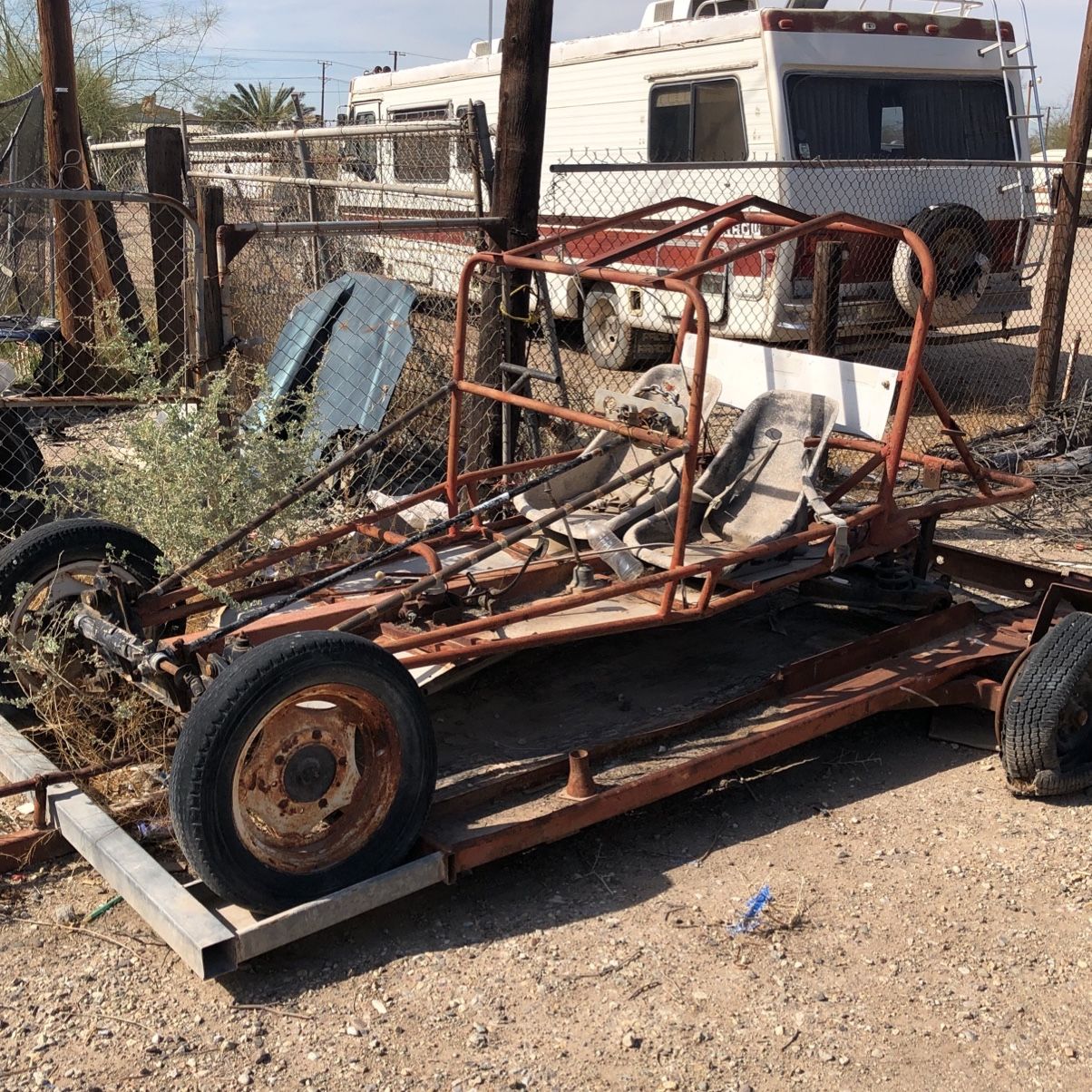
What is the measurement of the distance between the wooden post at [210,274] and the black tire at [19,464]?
1245mm

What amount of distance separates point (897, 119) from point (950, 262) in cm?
129

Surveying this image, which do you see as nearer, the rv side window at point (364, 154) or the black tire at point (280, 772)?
the black tire at point (280, 772)

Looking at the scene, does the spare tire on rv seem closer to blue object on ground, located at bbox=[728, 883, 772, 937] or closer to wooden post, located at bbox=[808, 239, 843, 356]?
wooden post, located at bbox=[808, 239, 843, 356]

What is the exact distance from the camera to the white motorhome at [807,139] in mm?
9234

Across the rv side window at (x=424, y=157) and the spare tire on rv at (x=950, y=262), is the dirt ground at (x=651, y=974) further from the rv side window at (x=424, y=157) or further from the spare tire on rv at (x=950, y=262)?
the rv side window at (x=424, y=157)

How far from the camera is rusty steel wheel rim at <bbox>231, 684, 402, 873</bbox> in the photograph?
3188 mm

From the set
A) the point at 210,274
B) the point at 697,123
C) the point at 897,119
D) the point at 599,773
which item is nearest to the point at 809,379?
the point at 599,773

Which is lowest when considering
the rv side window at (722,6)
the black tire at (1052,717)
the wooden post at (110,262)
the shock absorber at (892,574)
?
the black tire at (1052,717)

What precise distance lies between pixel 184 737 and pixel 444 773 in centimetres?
110

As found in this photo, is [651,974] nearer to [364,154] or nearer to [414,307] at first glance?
[414,307]

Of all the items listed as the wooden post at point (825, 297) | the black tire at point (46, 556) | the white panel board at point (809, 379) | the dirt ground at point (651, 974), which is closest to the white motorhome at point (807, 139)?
the wooden post at point (825, 297)

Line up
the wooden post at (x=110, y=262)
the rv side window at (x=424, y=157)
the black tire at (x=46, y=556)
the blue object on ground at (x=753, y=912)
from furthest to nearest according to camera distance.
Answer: the rv side window at (x=424, y=157)
the wooden post at (x=110, y=262)
the black tire at (x=46, y=556)
the blue object on ground at (x=753, y=912)

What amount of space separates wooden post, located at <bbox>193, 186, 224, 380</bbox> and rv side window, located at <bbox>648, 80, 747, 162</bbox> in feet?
17.3

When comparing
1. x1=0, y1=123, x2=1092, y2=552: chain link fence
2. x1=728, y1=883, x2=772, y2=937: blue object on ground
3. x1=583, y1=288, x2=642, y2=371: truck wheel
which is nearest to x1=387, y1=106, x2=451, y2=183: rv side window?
x1=0, y1=123, x2=1092, y2=552: chain link fence
